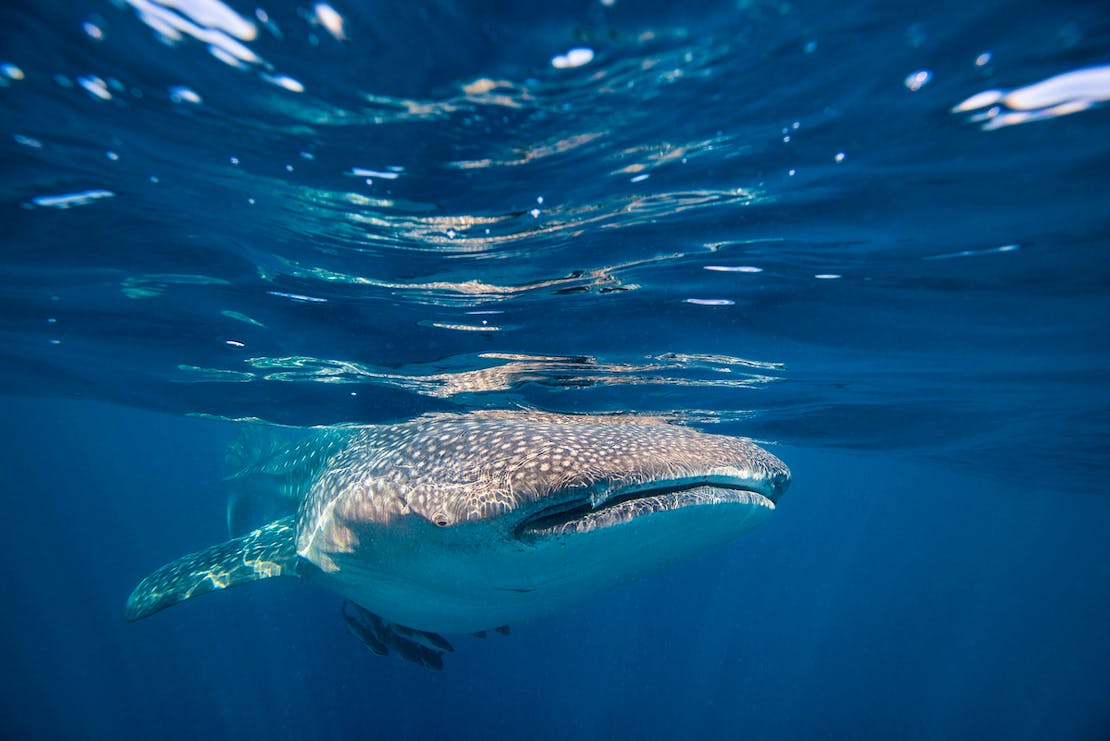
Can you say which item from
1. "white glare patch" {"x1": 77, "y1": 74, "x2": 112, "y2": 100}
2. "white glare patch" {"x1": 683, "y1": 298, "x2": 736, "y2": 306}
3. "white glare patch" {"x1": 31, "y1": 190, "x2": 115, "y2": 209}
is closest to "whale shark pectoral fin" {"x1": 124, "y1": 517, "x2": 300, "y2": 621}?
"white glare patch" {"x1": 31, "y1": 190, "x2": 115, "y2": 209}

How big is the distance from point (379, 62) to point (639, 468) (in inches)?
153

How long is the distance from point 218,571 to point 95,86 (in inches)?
248

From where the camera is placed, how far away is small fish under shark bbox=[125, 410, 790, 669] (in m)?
4.10

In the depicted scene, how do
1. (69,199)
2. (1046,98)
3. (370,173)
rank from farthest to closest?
(69,199)
(370,173)
(1046,98)

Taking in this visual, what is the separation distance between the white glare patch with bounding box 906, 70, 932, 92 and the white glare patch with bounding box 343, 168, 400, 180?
4963 millimetres

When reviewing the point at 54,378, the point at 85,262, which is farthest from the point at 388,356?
the point at 54,378

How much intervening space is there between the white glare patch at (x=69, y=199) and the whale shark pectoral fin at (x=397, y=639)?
6264 millimetres

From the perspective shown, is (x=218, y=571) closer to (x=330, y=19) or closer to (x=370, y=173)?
(x=370, y=173)

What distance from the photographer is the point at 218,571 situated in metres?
8.04

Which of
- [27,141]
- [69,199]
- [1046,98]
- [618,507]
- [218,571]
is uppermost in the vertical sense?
[1046,98]

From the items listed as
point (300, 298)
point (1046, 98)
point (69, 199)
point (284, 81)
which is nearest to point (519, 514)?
point (284, 81)

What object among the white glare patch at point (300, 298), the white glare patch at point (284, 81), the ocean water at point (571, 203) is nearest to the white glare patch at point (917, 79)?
the ocean water at point (571, 203)

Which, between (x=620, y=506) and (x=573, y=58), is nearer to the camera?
(x=620, y=506)

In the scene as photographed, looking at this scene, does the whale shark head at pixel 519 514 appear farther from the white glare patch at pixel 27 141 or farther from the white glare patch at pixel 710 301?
the white glare patch at pixel 27 141
